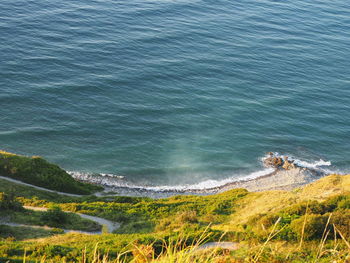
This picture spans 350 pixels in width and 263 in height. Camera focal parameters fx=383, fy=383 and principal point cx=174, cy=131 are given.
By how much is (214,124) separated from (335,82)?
32800 millimetres

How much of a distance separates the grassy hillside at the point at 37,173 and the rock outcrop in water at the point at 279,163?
28033mm

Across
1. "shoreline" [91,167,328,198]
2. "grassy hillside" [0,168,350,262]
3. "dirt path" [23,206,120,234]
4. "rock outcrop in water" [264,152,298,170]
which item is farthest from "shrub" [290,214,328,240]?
"rock outcrop in water" [264,152,298,170]

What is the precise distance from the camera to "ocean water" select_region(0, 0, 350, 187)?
57812 millimetres

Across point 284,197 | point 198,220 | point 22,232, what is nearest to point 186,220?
point 198,220

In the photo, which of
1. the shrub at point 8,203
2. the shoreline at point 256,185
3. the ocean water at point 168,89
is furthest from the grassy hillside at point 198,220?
the ocean water at point 168,89

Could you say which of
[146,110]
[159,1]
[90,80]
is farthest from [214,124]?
[159,1]

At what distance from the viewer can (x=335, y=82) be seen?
8131 cm

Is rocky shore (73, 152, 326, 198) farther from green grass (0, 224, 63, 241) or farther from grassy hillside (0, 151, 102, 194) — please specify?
green grass (0, 224, 63, 241)

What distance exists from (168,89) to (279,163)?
26.0 meters

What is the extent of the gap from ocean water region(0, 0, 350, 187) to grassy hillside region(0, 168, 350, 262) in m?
14.0

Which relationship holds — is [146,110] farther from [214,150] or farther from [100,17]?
[100,17]

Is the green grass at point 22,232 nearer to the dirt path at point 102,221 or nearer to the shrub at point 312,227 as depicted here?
the dirt path at point 102,221

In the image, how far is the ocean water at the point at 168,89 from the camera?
5781cm

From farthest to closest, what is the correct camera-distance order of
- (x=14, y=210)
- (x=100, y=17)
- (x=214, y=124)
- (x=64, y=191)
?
(x=100, y=17) < (x=214, y=124) < (x=64, y=191) < (x=14, y=210)
